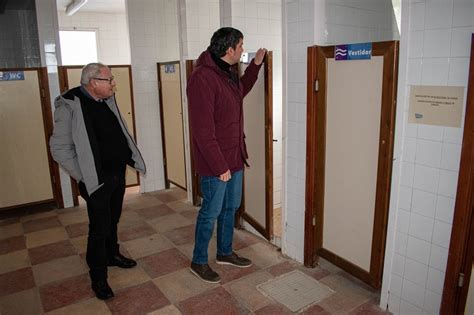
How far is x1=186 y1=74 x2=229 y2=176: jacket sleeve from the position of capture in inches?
96.2

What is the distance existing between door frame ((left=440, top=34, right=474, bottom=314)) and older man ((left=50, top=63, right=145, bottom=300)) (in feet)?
6.83

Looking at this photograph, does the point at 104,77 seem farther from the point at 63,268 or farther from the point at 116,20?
the point at 116,20

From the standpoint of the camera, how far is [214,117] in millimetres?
2578

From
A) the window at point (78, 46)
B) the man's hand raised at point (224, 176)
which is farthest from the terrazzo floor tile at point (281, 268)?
the window at point (78, 46)

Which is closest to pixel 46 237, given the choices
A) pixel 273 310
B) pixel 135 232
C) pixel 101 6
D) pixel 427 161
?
pixel 135 232

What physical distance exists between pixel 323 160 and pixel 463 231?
107 centimetres

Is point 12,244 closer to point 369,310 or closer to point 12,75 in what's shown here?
point 12,75

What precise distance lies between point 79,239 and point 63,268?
0.59 meters

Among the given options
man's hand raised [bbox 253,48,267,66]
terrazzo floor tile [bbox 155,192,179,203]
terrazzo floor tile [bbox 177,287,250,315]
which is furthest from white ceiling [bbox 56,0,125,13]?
terrazzo floor tile [bbox 177,287,250,315]

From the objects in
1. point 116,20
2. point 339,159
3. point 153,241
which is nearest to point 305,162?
point 339,159

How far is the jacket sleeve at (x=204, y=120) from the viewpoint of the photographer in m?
2.44

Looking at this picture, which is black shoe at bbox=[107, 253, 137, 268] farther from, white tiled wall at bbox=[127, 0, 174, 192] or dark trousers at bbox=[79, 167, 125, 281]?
white tiled wall at bbox=[127, 0, 174, 192]

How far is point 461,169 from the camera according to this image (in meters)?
1.84

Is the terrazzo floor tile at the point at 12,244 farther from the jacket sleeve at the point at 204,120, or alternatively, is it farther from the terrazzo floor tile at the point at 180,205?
the jacket sleeve at the point at 204,120
